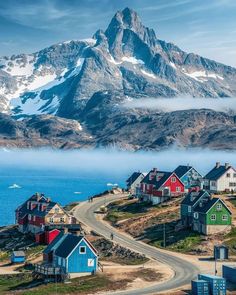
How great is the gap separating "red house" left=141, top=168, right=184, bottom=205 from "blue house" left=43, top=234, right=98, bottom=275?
58.7 metres

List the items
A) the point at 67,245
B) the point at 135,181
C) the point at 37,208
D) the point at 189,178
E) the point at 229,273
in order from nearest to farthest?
the point at 229,273 < the point at 67,245 < the point at 37,208 < the point at 189,178 < the point at 135,181

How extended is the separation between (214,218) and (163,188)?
123 feet

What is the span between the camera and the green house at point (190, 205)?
120 m

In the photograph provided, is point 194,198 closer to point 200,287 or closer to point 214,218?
point 214,218

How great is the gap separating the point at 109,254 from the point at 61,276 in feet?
63.4

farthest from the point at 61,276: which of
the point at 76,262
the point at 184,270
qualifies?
the point at 184,270

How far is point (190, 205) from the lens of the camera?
397ft

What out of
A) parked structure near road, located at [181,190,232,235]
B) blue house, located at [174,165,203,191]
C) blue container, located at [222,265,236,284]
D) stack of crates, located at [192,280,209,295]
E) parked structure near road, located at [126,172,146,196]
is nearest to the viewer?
stack of crates, located at [192,280,209,295]

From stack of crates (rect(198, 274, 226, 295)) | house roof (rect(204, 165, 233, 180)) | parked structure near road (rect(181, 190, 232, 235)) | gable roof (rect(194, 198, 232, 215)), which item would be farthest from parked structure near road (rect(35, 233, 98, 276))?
house roof (rect(204, 165, 233, 180))

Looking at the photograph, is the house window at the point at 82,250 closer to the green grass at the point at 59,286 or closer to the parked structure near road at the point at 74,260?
the parked structure near road at the point at 74,260

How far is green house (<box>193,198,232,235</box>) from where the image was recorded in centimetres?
11312

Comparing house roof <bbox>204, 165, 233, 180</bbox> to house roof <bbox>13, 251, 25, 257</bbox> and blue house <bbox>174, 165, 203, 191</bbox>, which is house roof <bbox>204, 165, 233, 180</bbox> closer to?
blue house <bbox>174, 165, 203, 191</bbox>

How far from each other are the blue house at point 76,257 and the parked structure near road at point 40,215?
30186mm

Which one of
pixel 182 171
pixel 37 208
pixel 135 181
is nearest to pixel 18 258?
pixel 37 208
